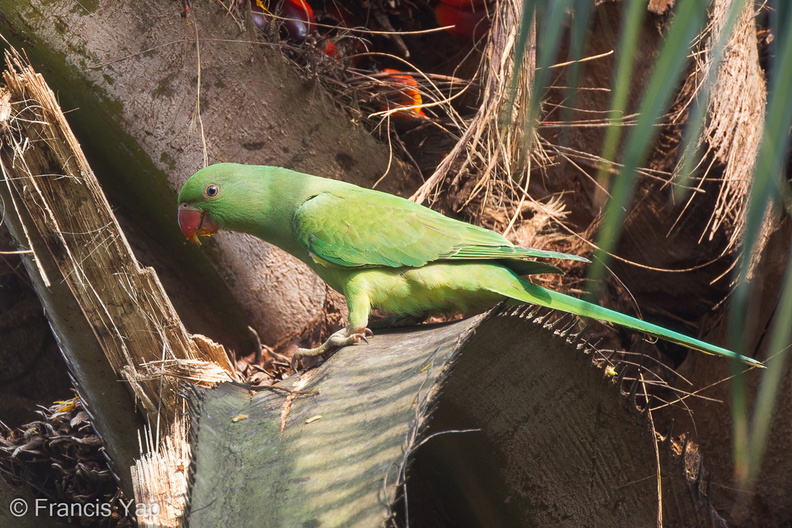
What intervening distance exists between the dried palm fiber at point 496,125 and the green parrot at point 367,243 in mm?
342

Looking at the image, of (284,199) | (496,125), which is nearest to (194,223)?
(284,199)

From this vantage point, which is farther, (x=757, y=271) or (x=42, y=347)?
(x=42, y=347)

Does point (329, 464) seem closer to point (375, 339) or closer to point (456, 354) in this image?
point (456, 354)

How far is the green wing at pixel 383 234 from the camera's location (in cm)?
252

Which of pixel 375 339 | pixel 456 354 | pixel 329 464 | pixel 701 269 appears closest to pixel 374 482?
pixel 329 464

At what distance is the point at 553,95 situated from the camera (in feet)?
10.4

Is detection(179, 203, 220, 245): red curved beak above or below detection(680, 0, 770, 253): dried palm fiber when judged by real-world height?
below

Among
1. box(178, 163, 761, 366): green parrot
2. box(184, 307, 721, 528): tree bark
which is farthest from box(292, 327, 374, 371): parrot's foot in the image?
box(184, 307, 721, 528): tree bark

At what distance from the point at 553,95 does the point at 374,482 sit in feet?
7.81

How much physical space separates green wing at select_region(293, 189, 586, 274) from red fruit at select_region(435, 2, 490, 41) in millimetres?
984

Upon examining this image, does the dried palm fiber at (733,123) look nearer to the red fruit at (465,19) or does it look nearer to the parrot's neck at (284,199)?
the red fruit at (465,19)

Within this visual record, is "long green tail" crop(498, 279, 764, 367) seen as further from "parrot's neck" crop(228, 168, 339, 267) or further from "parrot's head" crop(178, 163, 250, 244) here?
"parrot's head" crop(178, 163, 250, 244)

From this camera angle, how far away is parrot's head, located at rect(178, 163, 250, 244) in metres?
2.70

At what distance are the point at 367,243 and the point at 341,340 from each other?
399 mm
